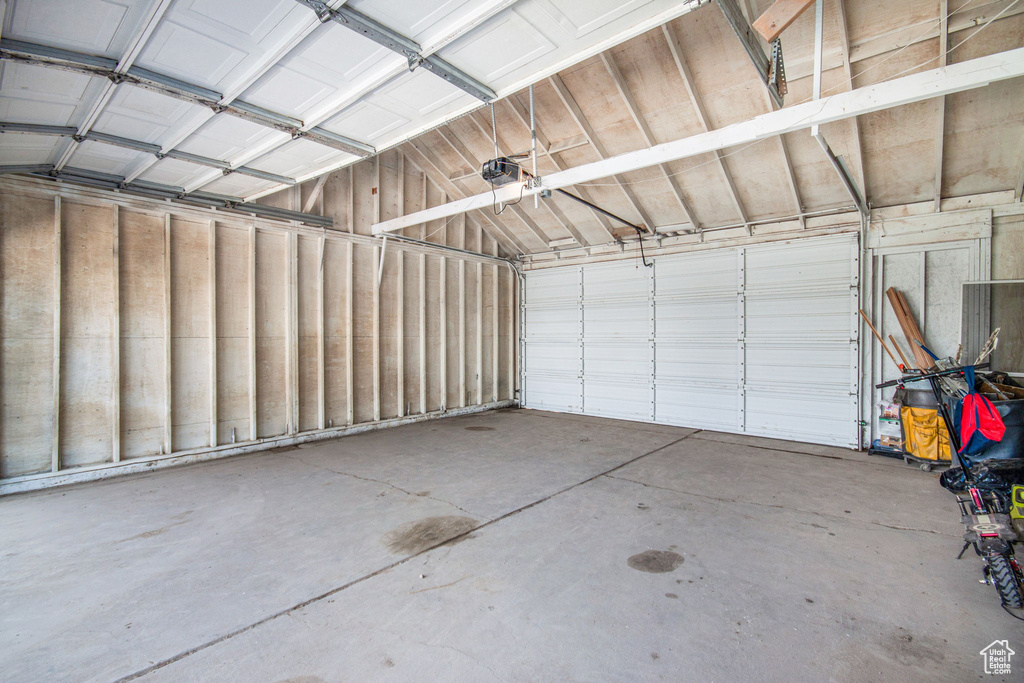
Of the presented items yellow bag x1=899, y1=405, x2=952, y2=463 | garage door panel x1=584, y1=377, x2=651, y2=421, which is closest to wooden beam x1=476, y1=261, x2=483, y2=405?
garage door panel x1=584, y1=377, x2=651, y2=421

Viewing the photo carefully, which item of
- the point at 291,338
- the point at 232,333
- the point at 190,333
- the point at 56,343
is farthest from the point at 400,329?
the point at 56,343

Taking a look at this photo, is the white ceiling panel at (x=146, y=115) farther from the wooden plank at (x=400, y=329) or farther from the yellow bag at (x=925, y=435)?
the yellow bag at (x=925, y=435)

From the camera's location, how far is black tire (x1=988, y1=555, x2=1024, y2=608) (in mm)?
2336

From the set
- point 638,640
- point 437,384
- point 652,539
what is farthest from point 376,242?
point 638,640

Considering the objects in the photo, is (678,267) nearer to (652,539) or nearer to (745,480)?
(745,480)

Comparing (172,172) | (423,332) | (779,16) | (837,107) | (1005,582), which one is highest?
(779,16)

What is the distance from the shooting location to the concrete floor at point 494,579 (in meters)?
2.04

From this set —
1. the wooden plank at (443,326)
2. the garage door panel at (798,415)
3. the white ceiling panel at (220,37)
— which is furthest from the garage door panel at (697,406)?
the white ceiling panel at (220,37)

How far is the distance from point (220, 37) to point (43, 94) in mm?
1404

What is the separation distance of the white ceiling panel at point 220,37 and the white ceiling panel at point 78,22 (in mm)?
116

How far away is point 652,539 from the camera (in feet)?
10.6

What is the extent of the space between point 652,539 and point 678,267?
5.28 meters

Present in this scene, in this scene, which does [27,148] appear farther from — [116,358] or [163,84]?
[116,358]
